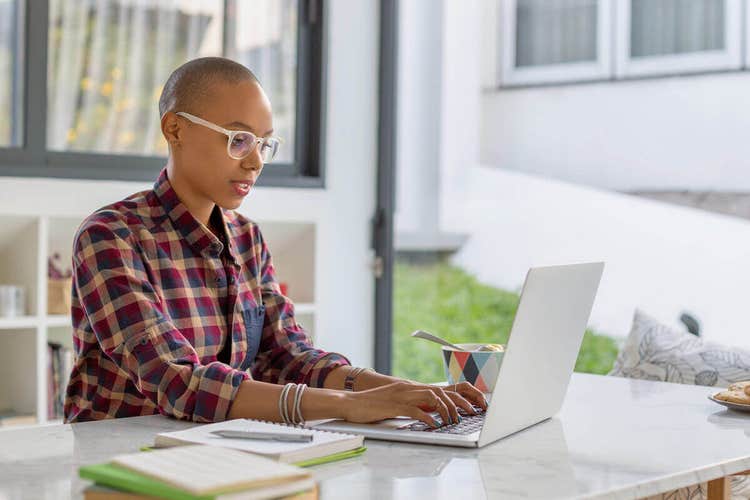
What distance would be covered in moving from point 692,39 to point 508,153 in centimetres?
87

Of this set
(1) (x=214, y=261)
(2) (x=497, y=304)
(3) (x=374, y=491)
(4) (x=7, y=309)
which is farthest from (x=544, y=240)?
(3) (x=374, y=491)

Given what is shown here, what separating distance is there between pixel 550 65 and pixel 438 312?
106cm

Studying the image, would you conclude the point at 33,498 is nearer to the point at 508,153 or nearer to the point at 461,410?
the point at 461,410

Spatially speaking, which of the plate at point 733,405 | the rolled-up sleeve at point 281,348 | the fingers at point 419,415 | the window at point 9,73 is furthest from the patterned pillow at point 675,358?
the window at point 9,73

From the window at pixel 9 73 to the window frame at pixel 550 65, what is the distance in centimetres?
180

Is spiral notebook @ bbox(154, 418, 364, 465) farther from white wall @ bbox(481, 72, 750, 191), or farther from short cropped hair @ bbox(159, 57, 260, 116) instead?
white wall @ bbox(481, 72, 750, 191)

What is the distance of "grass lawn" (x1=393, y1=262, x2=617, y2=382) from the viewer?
4480 mm

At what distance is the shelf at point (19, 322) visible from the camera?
3.43 meters

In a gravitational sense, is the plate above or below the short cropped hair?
below

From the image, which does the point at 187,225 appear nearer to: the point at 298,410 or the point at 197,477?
the point at 298,410

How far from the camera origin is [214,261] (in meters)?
2.06

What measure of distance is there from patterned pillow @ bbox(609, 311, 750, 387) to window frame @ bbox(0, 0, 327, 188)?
170cm

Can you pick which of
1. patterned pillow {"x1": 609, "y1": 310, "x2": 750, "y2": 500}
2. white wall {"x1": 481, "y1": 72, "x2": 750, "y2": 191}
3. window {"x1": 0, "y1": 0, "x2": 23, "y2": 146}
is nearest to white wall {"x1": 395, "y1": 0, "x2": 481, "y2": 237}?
white wall {"x1": 481, "y1": 72, "x2": 750, "y2": 191}

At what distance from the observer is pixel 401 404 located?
65.7 inches
